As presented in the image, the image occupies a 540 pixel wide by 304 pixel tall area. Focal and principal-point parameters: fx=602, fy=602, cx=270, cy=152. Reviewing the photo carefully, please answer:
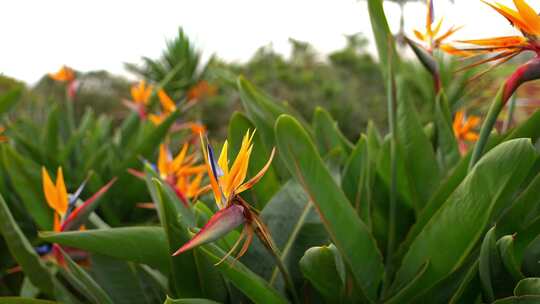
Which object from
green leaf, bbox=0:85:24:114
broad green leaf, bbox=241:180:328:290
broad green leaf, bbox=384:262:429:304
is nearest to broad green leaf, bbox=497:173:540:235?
broad green leaf, bbox=384:262:429:304

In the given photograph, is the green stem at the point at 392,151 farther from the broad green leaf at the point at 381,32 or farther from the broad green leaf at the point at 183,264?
the broad green leaf at the point at 183,264

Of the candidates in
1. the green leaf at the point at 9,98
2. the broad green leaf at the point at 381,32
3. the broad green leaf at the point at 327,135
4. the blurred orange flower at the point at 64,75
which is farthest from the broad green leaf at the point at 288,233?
the blurred orange flower at the point at 64,75

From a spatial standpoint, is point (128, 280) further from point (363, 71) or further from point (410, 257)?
point (363, 71)

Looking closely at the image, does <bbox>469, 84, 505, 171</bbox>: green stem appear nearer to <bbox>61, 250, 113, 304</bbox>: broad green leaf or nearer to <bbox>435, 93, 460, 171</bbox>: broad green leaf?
<bbox>435, 93, 460, 171</bbox>: broad green leaf

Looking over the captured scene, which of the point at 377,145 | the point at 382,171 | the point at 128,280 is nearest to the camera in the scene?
the point at 128,280

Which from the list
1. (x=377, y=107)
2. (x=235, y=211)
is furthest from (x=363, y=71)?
(x=235, y=211)

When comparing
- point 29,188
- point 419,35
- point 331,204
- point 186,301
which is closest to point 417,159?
point 419,35

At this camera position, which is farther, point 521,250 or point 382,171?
point 382,171
